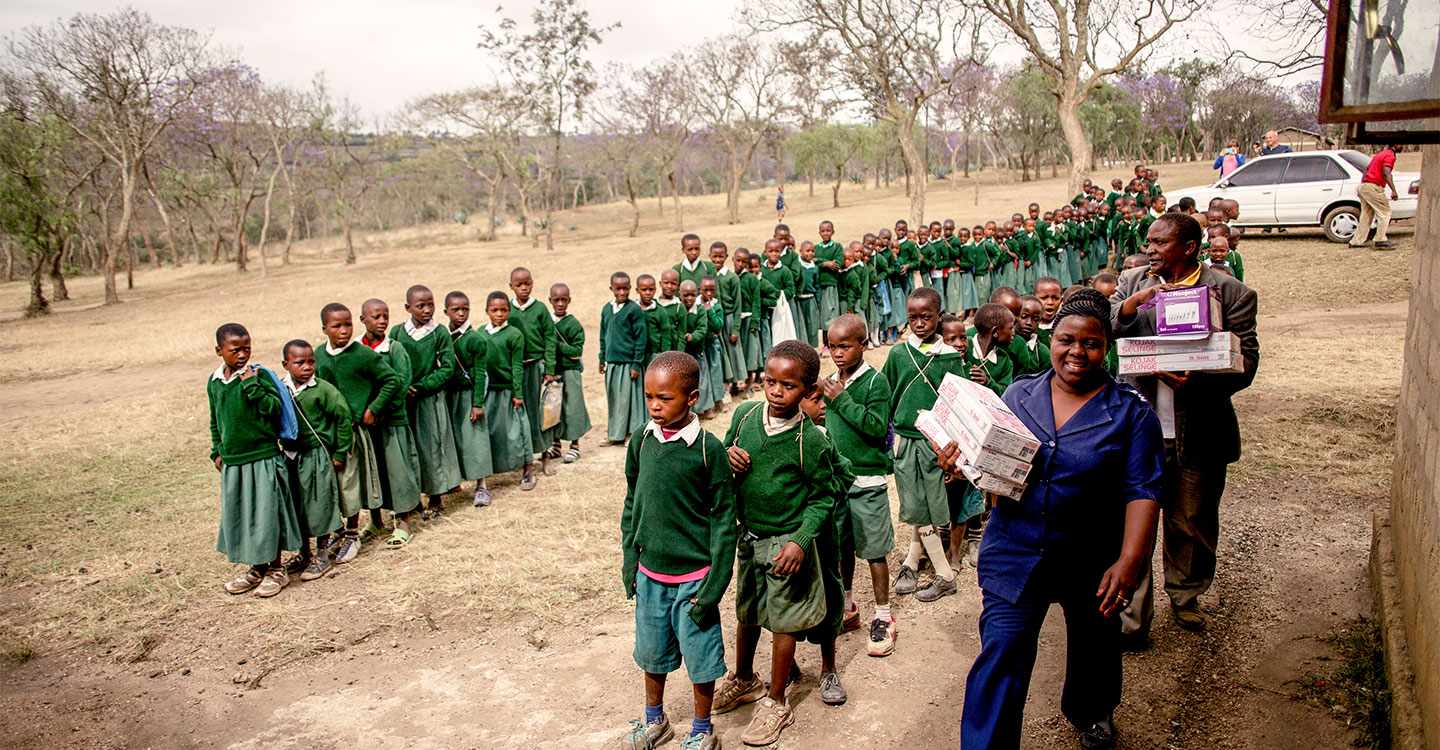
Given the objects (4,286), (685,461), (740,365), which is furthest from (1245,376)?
(4,286)

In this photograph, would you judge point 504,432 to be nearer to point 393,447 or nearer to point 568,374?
point 568,374

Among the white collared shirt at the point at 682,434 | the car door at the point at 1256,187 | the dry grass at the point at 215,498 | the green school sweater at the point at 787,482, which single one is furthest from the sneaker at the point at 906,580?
the car door at the point at 1256,187

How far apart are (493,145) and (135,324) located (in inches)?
675

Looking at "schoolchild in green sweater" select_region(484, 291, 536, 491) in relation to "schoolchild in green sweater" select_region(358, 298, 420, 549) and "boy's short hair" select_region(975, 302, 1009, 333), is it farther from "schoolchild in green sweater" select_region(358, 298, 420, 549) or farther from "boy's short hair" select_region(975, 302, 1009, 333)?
"boy's short hair" select_region(975, 302, 1009, 333)

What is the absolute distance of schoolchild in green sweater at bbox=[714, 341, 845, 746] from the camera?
3.10 meters

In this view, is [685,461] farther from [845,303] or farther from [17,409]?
[17,409]

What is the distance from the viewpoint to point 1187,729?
305cm

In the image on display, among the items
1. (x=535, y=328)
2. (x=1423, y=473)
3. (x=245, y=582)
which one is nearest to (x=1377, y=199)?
(x=1423, y=473)

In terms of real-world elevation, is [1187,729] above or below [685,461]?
below

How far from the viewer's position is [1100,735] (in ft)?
9.61

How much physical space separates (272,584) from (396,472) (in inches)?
40.8

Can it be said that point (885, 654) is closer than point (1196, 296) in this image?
No

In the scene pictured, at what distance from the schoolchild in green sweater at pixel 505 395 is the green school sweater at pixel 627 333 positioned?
88 centimetres

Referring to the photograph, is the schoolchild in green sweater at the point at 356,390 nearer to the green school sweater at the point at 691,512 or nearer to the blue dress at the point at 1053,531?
the green school sweater at the point at 691,512
